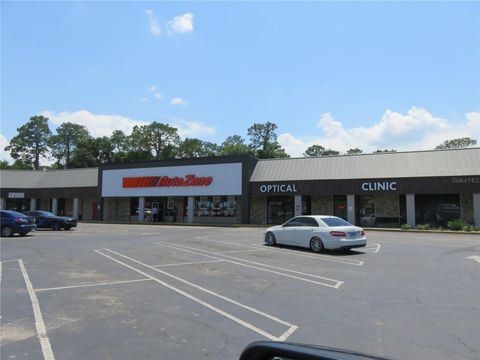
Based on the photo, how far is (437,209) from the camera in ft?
98.6

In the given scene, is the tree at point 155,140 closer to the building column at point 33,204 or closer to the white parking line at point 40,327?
the building column at point 33,204

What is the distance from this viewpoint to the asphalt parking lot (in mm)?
5203

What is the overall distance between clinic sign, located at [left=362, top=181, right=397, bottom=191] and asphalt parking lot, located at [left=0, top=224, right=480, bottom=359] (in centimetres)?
1744

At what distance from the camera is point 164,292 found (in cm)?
834

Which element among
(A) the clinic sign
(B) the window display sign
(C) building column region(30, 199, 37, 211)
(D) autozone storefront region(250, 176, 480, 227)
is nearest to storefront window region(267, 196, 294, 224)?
(D) autozone storefront region(250, 176, 480, 227)

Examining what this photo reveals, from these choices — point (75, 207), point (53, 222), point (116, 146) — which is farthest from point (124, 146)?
point (53, 222)

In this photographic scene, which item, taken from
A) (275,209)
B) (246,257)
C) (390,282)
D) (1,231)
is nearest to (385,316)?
(390,282)

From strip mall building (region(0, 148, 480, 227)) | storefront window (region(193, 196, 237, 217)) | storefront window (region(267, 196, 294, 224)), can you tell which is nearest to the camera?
strip mall building (region(0, 148, 480, 227))

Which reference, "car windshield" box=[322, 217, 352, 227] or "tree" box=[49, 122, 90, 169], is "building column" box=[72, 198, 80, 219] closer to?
"car windshield" box=[322, 217, 352, 227]

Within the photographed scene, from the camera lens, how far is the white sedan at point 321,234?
14570mm

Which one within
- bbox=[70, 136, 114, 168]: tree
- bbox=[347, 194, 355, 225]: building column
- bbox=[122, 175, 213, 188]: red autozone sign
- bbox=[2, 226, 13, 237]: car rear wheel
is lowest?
bbox=[2, 226, 13, 237]: car rear wheel

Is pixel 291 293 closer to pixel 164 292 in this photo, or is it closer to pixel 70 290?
pixel 164 292

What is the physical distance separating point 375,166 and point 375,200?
9.23ft

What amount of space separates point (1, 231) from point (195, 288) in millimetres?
19201
